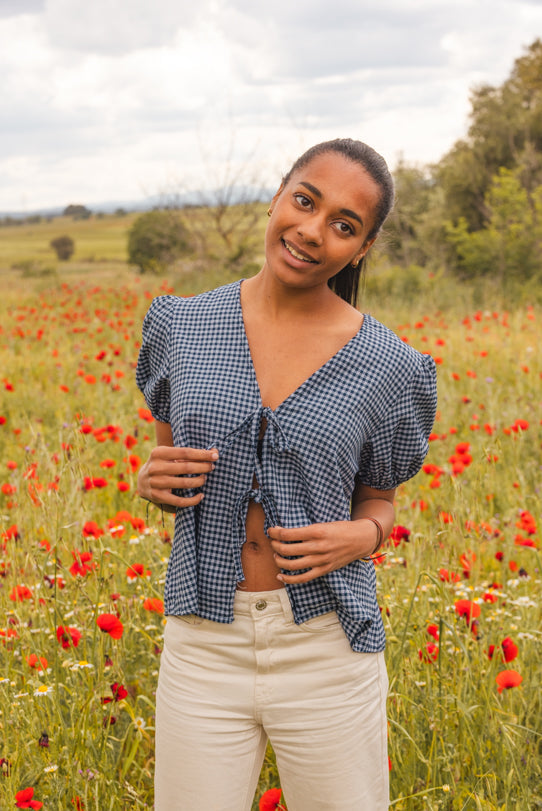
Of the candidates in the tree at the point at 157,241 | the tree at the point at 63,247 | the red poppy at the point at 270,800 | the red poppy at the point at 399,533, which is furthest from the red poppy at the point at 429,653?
the tree at the point at 63,247

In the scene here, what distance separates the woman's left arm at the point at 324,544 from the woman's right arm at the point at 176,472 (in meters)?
0.17

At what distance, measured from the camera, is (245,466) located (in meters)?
1.47

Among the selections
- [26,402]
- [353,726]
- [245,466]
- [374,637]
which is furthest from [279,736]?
[26,402]

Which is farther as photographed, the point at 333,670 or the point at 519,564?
the point at 519,564

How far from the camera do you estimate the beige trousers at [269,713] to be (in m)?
1.43

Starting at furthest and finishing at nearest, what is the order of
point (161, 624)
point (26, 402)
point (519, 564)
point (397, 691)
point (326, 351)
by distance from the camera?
point (26, 402), point (519, 564), point (161, 624), point (397, 691), point (326, 351)

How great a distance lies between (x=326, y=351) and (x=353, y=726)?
715 mm

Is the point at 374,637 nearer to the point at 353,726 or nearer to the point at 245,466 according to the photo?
the point at 353,726

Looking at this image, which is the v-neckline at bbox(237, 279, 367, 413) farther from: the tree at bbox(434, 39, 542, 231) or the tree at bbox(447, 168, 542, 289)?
the tree at bbox(434, 39, 542, 231)

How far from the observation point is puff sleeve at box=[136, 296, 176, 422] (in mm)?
1624

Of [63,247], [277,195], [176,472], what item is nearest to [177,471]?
[176,472]

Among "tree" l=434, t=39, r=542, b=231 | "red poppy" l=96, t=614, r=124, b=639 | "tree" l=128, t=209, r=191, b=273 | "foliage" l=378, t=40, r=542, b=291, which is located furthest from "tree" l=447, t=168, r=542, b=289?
"red poppy" l=96, t=614, r=124, b=639

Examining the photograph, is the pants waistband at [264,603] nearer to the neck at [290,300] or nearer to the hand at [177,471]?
the hand at [177,471]

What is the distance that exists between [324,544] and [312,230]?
1.93ft
